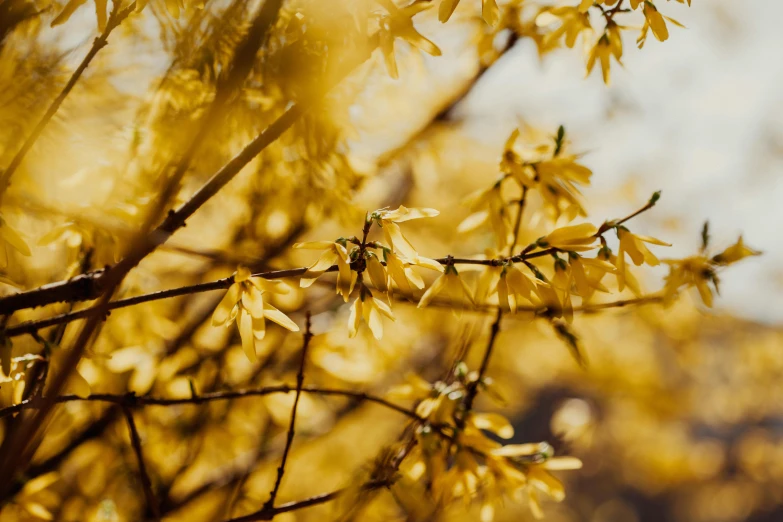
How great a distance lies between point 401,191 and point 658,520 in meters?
14.4

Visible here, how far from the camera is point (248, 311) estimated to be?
803mm

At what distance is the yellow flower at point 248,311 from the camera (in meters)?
0.78

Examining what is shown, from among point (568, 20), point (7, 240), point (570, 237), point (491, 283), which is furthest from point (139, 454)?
point (568, 20)

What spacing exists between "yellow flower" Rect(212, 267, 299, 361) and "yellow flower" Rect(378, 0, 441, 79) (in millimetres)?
455

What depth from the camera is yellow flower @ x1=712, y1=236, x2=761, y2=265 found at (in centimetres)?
110

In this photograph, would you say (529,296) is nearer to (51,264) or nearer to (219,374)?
(219,374)

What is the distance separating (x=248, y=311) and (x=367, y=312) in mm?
190

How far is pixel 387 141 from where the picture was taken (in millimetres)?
2016

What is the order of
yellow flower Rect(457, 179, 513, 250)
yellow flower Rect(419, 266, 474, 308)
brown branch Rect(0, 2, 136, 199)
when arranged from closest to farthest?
brown branch Rect(0, 2, 136, 199) → yellow flower Rect(419, 266, 474, 308) → yellow flower Rect(457, 179, 513, 250)

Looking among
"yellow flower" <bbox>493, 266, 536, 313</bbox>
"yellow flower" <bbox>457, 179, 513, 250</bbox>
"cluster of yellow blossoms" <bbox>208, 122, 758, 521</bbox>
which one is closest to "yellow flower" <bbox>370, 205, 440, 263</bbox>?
"cluster of yellow blossoms" <bbox>208, 122, 758, 521</bbox>

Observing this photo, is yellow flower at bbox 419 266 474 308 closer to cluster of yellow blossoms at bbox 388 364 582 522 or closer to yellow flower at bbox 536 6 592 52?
cluster of yellow blossoms at bbox 388 364 582 522

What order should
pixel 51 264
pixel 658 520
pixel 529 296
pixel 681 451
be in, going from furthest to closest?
pixel 658 520 < pixel 681 451 < pixel 51 264 < pixel 529 296

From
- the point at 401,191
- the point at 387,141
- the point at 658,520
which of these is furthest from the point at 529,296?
the point at 658,520

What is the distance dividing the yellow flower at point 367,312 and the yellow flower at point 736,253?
811 mm
